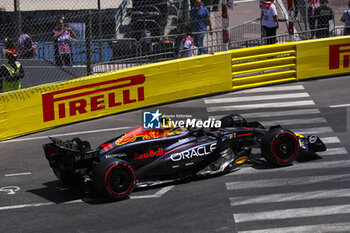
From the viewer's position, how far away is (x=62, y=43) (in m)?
13.8

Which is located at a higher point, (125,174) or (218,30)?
(218,30)

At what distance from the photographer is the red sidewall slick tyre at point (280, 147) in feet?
32.3

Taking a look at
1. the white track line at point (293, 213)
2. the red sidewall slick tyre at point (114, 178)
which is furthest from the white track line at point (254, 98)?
the white track line at point (293, 213)

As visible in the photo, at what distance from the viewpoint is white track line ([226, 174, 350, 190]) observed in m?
9.24

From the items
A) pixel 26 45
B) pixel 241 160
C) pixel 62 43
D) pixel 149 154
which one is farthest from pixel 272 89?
pixel 149 154

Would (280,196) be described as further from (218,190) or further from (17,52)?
(17,52)

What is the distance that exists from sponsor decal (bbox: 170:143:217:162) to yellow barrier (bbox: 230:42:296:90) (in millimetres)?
6170

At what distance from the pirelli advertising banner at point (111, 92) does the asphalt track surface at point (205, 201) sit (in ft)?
3.36

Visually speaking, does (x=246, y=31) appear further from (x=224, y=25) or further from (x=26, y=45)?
(x=26, y=45)

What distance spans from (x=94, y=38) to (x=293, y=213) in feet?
25.9

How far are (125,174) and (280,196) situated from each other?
7.67 feet

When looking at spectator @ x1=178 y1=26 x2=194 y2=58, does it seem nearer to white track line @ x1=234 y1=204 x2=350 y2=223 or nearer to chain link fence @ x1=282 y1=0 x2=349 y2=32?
chain link fence @ x1=282 y1=0 x2=349 y2=32

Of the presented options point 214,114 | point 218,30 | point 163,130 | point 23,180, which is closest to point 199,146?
point 163,130

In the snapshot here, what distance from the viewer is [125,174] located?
8875 mm
